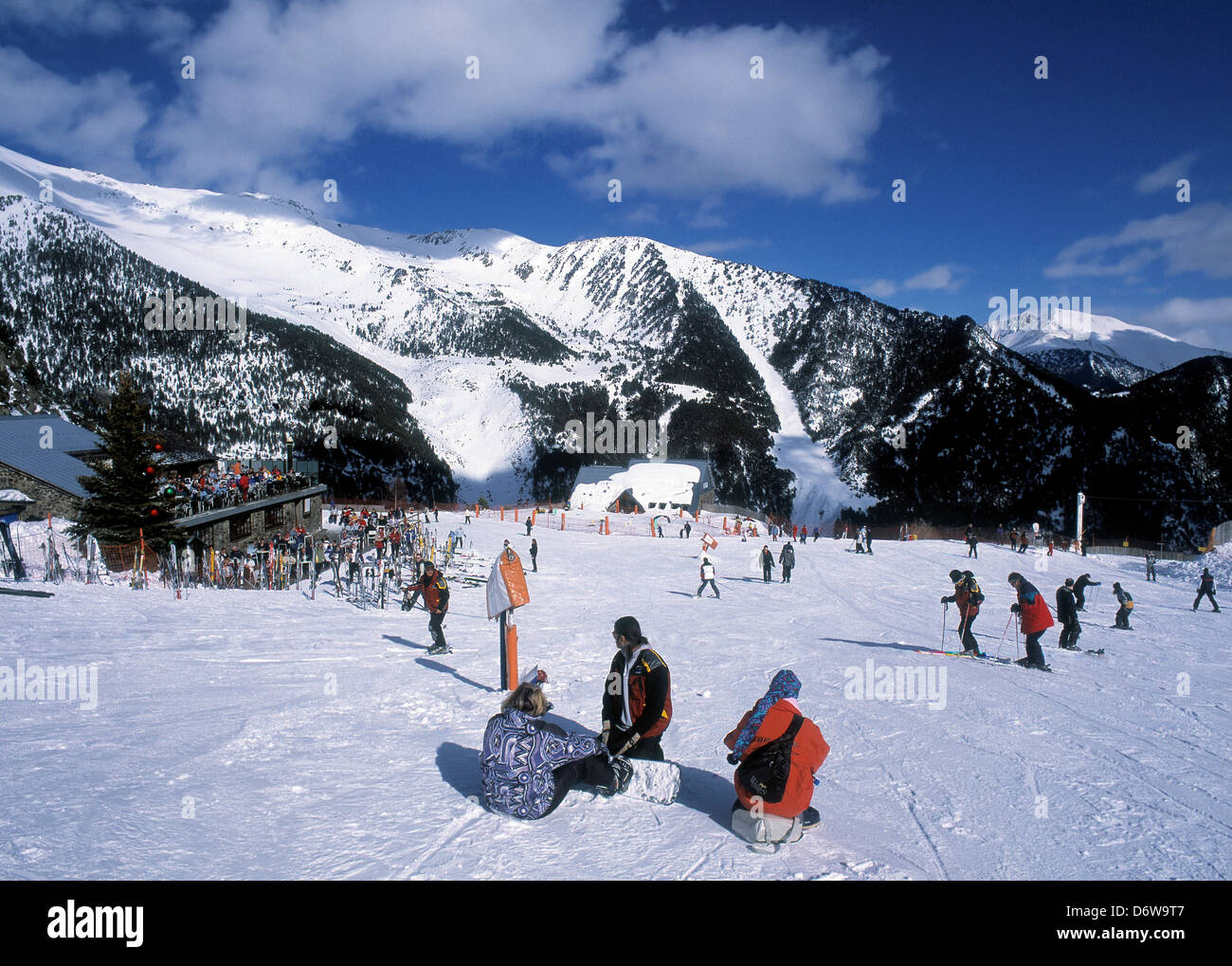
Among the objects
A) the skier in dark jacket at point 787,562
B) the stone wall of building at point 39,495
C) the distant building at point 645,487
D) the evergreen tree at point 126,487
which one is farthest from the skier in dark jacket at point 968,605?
the distant building at point 645,487

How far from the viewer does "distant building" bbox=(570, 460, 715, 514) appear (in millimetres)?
58688

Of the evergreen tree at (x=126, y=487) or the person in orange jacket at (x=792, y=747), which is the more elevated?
the evergreen tree at (x=126, y=487)

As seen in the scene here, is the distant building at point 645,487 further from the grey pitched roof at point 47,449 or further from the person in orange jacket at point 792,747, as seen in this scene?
the person in orange jacket at point 792,747

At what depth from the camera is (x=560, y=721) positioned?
7.49 m

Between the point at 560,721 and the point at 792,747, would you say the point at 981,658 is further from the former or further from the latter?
the point at 792,747

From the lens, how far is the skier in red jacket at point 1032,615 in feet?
33.8

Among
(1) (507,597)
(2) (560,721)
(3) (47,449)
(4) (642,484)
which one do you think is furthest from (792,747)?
(4) (642,484)

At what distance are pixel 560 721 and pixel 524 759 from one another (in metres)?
3.02

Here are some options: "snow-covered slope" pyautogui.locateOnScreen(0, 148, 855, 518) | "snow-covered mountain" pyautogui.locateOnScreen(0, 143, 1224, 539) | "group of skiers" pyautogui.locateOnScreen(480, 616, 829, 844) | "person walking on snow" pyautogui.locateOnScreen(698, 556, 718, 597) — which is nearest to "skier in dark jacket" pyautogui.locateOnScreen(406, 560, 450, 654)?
"group of skiers" pyautogui.locateOnScreen(480, 616, 829, 844)

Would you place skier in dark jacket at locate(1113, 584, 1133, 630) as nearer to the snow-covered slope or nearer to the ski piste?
the ski piste

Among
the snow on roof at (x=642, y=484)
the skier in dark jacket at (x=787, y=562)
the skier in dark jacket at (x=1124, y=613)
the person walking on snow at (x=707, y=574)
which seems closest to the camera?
the skier in dark jacket at (x=1124, y=613)
